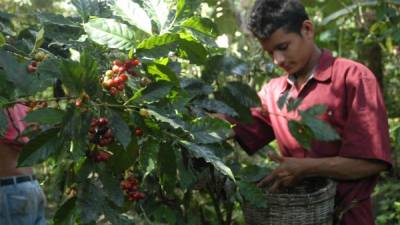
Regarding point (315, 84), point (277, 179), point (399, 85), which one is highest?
point (315, 84)

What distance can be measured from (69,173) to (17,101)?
31cm

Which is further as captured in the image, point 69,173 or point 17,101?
point 69,173

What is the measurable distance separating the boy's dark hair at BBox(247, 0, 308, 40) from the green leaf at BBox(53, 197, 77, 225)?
103 centimetres

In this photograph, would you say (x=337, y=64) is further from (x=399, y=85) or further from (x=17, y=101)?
(x=399, y=85)

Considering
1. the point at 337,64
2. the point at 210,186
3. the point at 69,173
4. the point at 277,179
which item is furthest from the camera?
the point at 337,64

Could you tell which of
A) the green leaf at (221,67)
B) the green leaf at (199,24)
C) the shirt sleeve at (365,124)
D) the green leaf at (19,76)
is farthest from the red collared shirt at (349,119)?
the green leaf at (19,76)

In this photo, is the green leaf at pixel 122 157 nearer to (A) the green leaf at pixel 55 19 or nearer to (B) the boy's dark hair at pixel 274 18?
(A) the green leaf at pixel 55 19

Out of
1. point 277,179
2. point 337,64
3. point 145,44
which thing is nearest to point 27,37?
point 145,44

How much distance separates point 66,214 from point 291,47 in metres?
1.09

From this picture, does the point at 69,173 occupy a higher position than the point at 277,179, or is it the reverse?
the point at 69,173

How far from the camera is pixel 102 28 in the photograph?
1322 mm

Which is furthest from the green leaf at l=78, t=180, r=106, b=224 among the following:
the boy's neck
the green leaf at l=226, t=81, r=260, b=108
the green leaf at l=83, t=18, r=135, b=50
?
the boy's neck

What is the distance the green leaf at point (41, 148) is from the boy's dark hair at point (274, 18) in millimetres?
1083

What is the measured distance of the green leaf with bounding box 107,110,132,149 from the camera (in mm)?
1237
